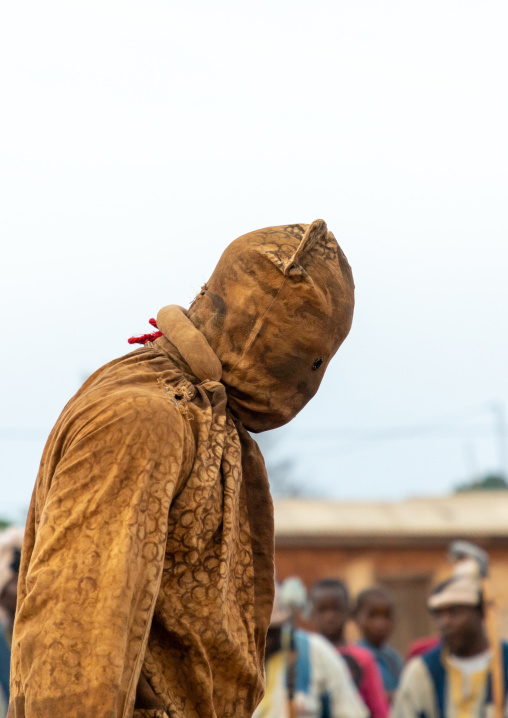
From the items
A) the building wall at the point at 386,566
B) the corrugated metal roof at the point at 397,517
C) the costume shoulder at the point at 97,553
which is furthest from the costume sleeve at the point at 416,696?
the corrugated metal roof at the point at 397,517

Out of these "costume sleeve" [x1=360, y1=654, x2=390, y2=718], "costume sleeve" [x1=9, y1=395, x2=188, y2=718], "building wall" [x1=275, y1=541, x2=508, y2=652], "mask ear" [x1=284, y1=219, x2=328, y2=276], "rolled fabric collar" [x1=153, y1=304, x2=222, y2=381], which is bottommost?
"costume sleeve" [x1=360, y1=654, x2=390, y2=718]

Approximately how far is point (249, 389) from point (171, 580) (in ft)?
1.51

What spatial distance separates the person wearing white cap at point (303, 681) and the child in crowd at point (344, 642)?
0.65m

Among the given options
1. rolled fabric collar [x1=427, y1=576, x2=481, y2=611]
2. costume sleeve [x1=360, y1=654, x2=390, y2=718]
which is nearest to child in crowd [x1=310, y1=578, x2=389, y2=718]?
costume sleeve [x1=360, y1=654, x2=390, y2=718]

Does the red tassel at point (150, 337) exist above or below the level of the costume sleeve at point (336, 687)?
above

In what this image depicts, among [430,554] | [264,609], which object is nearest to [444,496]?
[430,554]

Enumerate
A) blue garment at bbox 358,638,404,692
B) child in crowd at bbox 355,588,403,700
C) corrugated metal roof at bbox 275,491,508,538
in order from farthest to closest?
corrugated metal roof at bbox 275,491,508,538, child in crowd at bbox 355,588,403,700, blue garment at bbox 358,638,404,692

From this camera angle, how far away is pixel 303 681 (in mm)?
6980

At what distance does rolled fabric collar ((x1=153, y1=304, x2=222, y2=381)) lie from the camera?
233cm

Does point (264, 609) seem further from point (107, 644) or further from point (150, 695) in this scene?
point (107, 644)

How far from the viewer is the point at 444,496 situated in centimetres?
2012

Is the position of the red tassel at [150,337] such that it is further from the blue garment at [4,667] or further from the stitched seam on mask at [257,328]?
the blue garment at [4,667]

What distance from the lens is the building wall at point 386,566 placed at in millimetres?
16344

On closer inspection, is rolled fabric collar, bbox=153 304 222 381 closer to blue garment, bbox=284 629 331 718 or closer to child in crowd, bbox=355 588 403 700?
blue garment, bbox=284 629 331 718
